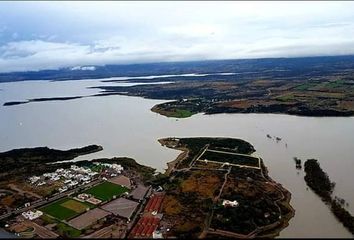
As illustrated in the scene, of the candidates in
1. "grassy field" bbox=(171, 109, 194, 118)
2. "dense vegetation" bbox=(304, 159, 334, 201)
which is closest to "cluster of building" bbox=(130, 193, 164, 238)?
"dense vegetation" bbox=(304, 159, 334, 201)

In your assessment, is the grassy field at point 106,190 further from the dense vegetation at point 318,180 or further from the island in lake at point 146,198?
the dense vegetation at point 318,180

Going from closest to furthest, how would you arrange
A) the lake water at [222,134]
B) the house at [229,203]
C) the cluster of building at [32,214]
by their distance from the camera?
the house at [229,203] → the cluster of building at [32,214] → the lake water at [222,134]

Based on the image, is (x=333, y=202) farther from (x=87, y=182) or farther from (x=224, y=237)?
(x=87, y=182)

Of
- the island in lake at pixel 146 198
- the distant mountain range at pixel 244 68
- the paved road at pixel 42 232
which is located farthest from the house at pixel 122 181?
the distant mountain range at pixel 244 68

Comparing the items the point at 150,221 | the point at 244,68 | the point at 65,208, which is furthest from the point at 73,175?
the point at 244,68

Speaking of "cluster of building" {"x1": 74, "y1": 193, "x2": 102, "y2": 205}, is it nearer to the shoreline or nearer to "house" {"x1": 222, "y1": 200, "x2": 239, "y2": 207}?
the shoreline

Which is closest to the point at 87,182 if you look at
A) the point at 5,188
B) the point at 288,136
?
the point at 5,188
